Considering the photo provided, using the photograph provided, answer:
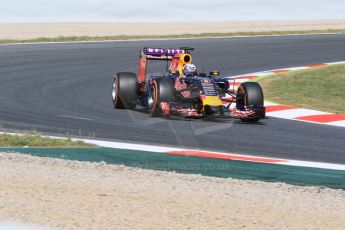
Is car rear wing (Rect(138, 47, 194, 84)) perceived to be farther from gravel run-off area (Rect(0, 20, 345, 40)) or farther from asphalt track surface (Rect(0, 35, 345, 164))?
gravel run-off area (Rect(0, 20, 345, 40))

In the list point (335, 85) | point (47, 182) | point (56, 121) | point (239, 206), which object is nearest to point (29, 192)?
point (47, 182)

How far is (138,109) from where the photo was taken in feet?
46.8

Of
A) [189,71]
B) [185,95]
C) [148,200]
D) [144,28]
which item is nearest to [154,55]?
[189,71]

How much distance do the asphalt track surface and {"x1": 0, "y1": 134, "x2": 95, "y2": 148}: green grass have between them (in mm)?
780

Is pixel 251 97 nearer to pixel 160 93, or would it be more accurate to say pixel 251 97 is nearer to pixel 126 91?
pixel 160 93

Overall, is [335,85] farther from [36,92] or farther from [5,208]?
[5,208]

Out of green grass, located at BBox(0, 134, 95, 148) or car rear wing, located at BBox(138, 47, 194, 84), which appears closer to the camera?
green grass, located at BBox(0, 134, 95, 148)

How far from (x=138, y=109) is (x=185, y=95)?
1304 millimetres

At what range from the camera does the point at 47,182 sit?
776 cm

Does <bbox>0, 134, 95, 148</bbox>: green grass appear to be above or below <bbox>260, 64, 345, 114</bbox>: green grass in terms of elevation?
above

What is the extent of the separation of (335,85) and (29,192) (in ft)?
37.1

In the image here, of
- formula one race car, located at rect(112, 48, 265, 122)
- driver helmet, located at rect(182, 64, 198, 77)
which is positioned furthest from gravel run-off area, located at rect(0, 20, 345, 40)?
driver helmet, located at rect(182, 64, 198, 77)

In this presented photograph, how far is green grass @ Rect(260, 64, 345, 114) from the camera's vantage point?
592 inches

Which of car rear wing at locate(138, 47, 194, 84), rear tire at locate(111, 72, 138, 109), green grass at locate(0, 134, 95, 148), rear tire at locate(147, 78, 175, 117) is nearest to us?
green grass at locate(0, 134, 95, 148)
